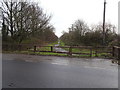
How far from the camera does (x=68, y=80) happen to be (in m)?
4.52

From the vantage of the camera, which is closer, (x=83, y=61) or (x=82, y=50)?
(x=83, y=61)

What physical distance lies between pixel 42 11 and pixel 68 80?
19103 millimetres

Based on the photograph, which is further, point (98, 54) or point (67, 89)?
point (98, 54)

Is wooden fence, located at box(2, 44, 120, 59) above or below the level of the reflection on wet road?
above

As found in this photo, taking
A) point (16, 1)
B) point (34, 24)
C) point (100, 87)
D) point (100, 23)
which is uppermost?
point (16, 1)

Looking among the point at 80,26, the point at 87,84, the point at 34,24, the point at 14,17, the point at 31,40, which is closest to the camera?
the point at 87,84

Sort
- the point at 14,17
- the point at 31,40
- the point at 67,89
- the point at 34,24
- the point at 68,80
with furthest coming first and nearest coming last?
the point at 31,40 → the point at 34,24 → the point at 14,17 → the point at 68,80 → the point at 67,89

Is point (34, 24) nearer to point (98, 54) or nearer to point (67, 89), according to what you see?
point (98, 54)

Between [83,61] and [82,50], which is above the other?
[82,50]

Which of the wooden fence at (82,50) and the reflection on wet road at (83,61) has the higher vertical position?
the wooden fence at (82,50)

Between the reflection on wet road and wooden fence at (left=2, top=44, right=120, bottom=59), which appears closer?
the reflection on wet road

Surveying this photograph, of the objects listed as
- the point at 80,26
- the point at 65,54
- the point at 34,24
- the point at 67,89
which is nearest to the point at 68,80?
the point at 67,89

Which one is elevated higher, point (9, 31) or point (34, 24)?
point (34, 24)

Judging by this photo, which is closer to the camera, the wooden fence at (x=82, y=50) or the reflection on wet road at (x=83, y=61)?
the reflection on wet road at (x=83, y=61)
